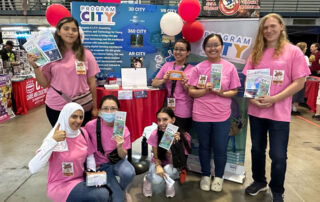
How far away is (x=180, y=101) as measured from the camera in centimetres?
266

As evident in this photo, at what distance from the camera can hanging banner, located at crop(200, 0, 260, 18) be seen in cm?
256

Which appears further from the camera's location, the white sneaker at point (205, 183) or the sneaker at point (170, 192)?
the white sneaker at point (205, 183)

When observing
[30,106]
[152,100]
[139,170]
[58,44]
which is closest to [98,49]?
[58,44]

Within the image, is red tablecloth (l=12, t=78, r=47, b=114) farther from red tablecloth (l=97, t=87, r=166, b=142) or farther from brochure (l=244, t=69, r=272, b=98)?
brochure (l=244, t=69, r=272, b=98)

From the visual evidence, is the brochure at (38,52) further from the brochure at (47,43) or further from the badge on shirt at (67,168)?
the badge on shirt at (67,168)

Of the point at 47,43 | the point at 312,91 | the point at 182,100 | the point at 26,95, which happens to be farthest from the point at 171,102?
the point at 312,91

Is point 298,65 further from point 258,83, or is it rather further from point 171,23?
point 171,23

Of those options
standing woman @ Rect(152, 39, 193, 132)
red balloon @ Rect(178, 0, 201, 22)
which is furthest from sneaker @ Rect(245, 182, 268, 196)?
red balloon @ Rect(178, 0, 201, 22)

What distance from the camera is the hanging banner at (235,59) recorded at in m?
2.58

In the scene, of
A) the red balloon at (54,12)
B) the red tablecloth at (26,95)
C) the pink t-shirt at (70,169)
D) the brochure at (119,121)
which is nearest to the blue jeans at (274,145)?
the brochure at (119,121)

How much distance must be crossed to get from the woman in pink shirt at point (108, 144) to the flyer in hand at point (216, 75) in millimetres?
970

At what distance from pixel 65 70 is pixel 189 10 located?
Result: 1486 millimetres

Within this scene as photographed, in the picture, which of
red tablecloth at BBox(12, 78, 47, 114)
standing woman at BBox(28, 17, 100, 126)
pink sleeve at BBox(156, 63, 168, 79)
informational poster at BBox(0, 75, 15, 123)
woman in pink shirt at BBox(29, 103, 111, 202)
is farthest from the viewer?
red tablecloth at BBox(12, 78, 47, 114)

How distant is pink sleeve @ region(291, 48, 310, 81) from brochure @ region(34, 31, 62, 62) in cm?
212
